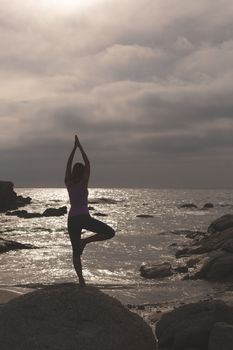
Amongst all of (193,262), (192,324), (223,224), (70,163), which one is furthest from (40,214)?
(70,163)

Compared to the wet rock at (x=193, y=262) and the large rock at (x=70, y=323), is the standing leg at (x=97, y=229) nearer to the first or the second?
the large rock at (x=70, y=323)

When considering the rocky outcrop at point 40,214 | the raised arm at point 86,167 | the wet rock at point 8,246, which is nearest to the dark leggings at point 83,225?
the raised arm at point 86,167

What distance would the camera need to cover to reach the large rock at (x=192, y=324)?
9.66 meters

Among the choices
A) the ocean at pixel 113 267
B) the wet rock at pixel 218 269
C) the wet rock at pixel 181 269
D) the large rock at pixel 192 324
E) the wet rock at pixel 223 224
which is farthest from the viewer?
the wet rock at pixel 223 224

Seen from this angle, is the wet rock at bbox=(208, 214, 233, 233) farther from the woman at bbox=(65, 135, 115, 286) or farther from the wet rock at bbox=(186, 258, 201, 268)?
the woman at bbox=(65, 135, 115, 286)

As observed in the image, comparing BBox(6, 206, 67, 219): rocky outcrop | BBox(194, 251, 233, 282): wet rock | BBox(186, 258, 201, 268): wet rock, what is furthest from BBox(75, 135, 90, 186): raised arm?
BBox(6, 206, 67, 219): rocky outcrop

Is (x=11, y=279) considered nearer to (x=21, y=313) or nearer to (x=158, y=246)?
(x=21, y=313)

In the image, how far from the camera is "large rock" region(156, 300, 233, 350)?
31.7 ft

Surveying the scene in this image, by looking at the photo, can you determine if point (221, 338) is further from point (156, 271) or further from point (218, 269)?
point (156, 271)

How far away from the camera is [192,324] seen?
32.3 feet

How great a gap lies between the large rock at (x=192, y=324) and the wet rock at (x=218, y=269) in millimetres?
9386

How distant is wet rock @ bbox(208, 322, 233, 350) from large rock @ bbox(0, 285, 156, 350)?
117 cm

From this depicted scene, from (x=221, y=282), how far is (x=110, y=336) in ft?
40.3

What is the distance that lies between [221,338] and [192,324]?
1.31m
